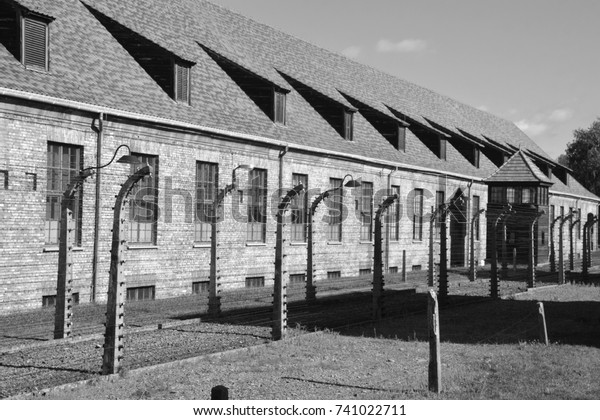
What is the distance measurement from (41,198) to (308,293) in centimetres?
732

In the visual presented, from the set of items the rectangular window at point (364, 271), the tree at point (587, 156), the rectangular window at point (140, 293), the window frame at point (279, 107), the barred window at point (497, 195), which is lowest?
the rectangular window at point (140, 293)

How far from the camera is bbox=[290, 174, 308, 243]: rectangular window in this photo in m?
28.5

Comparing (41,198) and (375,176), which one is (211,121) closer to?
(41,198)

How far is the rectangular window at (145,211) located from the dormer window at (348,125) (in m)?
12.2

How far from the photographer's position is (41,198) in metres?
18.6

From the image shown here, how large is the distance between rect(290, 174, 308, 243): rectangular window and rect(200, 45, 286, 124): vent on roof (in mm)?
2234

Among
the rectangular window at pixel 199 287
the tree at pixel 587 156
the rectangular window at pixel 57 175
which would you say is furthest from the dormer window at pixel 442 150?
the tree at pixel 587 156

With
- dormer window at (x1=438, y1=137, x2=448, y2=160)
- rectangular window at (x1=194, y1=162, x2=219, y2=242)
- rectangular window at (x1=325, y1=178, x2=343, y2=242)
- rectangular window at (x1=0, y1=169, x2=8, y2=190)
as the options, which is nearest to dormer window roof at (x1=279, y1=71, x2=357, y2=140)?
rectangular window at (x1=325, y1=178, x2=343, y2=242)

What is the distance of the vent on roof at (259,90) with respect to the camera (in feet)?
91.1

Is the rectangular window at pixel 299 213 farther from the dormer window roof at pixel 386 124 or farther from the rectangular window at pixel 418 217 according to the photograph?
the rectangular window at pixel 418 217

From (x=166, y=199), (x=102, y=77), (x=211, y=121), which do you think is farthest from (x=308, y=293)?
(x=102, y=77)

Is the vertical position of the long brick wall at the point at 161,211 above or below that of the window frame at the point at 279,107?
below

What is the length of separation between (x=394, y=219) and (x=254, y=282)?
441 inches

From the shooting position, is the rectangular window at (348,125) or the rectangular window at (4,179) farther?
the rectangular window at (348,125)
